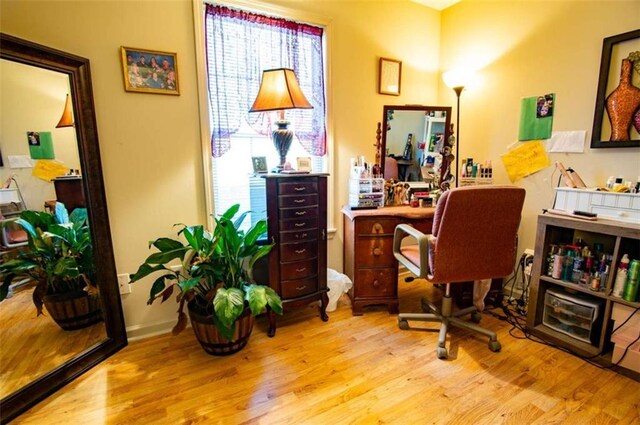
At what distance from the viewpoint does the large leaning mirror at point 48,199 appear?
138 centimetres

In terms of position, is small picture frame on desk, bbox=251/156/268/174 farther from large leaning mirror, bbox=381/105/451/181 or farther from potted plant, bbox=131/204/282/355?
large leaning mirror, bbox=381/105/451/181

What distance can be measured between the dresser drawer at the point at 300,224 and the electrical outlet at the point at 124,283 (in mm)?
994

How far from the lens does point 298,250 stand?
1.96 m

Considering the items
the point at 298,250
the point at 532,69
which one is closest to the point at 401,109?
the point at 532,69

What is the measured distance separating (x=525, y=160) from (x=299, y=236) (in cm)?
175

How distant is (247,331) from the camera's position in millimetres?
1799

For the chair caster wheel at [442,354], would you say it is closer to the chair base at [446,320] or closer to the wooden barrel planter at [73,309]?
the chair base at [446,320]

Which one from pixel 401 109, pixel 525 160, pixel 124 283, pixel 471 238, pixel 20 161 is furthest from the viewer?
pixel 401 109

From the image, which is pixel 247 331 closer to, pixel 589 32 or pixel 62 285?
pixel 62 285

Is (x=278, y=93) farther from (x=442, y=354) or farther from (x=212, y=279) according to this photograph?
(x=442, y=354)

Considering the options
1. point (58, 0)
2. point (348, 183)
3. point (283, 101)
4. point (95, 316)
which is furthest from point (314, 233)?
point (58, 0)

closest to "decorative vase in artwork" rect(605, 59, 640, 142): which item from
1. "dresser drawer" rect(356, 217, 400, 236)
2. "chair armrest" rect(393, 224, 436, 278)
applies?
"chair armrest" rect(393, 224, 436, 278)

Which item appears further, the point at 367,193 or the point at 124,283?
the point at 367,193

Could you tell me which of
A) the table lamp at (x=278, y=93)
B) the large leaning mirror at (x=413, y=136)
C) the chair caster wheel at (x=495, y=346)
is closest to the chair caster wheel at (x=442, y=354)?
the chair caster wheel at (x=495, y=346)
